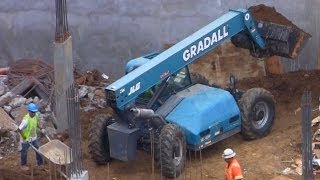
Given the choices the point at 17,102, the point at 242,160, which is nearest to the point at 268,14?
the point at 242,160

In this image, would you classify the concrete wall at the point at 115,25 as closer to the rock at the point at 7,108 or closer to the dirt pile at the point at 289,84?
the dirt pile at the point at 289,84

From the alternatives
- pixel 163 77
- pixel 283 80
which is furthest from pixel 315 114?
pixel 163 77

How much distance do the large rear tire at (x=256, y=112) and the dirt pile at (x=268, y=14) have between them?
132 inches

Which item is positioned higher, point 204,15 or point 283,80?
point 204,15

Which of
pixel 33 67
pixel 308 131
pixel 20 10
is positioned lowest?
pixel 308 131

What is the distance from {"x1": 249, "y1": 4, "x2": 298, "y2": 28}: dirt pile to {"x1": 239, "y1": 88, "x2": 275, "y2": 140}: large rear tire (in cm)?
335

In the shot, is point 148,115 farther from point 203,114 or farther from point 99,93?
point 99,93

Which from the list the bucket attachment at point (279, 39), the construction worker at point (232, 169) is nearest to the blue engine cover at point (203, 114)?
the bucket attachment at point (279, 39)

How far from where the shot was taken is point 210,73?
70.5 ft

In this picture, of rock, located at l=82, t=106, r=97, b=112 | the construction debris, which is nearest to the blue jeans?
the construction debris

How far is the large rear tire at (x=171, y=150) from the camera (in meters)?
16.5

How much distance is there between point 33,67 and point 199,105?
569 cm

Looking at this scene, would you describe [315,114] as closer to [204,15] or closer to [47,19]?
[204,15]

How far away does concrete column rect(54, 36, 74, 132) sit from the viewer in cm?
1911
